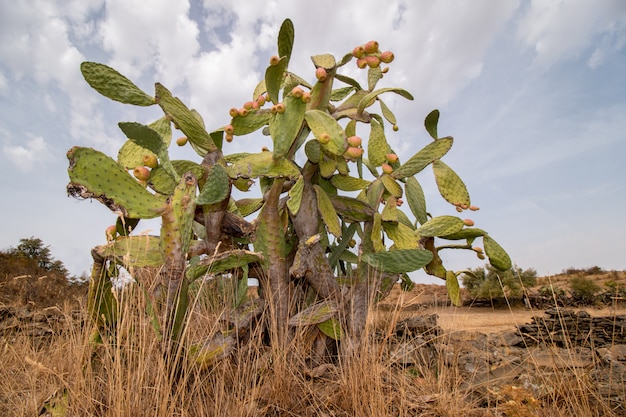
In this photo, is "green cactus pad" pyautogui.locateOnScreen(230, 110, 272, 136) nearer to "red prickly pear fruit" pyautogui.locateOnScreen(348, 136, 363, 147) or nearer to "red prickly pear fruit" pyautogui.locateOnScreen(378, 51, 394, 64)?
"red prickly pear fruit" pyautogui.locateOnScreen(348, 136, 363, 147)

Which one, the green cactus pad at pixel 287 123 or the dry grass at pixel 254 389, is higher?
the green cactus pad at pixel 287 123

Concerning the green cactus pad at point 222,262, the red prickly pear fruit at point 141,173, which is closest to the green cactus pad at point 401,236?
the green cactus pad at point 222,262

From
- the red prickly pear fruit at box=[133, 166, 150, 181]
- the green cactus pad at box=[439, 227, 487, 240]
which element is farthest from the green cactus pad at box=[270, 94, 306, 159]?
the green cactus pad at box=[439, 227, 487, 240]

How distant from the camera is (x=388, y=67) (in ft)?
8.00

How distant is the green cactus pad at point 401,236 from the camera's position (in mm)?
2266

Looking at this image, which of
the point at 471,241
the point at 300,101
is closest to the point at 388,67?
the point at 300,101

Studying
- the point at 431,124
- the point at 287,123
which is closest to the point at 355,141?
the point at 287,123

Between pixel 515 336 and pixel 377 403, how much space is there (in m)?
2.89

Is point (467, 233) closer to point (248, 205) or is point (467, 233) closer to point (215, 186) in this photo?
point (248, 205)

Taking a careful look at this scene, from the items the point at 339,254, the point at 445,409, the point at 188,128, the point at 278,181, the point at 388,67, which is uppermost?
the point at 388,67

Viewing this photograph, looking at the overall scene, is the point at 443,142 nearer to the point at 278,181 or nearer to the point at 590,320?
the point at 278,181

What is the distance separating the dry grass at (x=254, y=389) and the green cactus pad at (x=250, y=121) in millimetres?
911

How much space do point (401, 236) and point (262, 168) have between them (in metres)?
0.89

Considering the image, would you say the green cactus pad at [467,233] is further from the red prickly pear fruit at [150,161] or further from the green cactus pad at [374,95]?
the red prickly pear fruit at [150,161]
